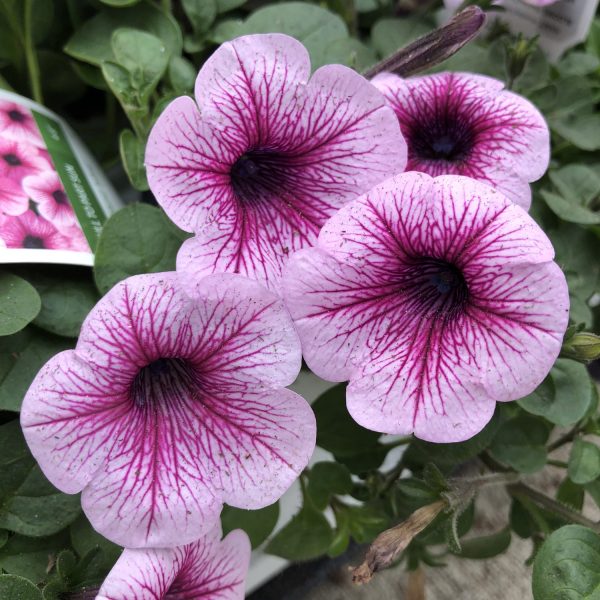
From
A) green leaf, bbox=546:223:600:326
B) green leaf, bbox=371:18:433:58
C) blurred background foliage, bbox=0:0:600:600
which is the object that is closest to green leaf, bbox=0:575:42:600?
blurred background foliage, bbox=0:0:600:600

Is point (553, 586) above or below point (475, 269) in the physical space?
below

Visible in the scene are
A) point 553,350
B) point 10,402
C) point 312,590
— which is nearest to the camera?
point 553,350

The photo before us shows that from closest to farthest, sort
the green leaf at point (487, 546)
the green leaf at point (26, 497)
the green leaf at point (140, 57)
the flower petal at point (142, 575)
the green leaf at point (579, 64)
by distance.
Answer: the flower petal at point (142, 575) → the green leaf at point (26, 497) → the green leaf at point (140, 57) → the green leaf at point (487, 546) → the green leaf at point (579, 64)

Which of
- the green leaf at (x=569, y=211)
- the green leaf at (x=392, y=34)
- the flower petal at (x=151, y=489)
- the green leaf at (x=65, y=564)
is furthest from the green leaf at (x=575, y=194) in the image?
the green leaf at (x=65, y=564)

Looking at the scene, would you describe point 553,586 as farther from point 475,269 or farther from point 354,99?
point 354,99

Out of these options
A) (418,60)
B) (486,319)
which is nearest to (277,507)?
(486,319)

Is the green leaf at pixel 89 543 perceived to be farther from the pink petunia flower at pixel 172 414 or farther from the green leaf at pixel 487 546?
the green leaf at pixel 487 546
